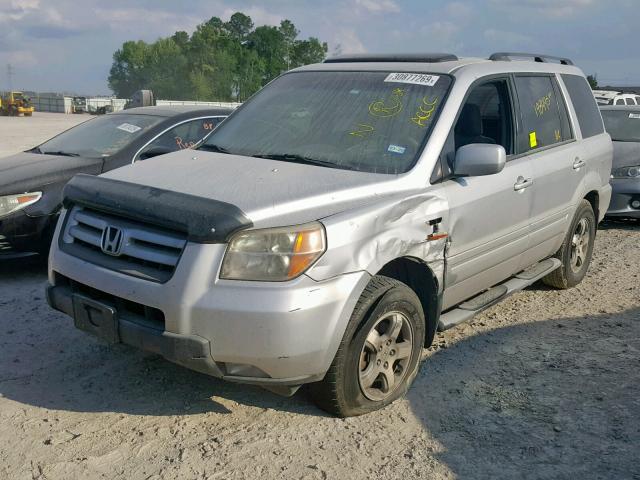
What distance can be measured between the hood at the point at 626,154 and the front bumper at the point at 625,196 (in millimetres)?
308

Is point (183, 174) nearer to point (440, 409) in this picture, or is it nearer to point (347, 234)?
point (347, 234)

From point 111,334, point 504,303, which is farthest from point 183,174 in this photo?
point 504,303

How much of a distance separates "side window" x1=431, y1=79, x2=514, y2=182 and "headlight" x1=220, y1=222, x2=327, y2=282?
3.69 ft

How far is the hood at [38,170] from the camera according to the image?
19.0 feet

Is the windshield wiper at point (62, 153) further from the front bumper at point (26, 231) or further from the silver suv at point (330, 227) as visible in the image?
the silver suv at point (330, 227)

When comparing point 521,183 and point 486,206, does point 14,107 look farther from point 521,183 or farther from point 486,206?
point 486,206

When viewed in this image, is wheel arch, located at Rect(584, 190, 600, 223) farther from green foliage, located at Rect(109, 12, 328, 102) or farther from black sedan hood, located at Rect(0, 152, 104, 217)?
green foliage, located at Rect(109, 12, 328, 102)

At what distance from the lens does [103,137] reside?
22.5 ft

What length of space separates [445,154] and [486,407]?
57.8 inches

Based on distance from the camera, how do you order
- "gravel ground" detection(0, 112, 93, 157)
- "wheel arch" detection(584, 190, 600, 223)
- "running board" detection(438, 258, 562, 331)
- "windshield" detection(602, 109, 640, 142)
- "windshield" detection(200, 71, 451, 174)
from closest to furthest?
"windshield" detection(200, 71, 451, 174) → "running board" detection(438, 258, 562, 331) → "wheel arch" detection(584, 190, 600, 223) → "windshield" detection(602, 109, 640, 142) → "gravel ground" detection(0, 112, 93, 157)

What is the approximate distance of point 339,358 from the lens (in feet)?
11.0

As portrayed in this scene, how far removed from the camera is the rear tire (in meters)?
5.86

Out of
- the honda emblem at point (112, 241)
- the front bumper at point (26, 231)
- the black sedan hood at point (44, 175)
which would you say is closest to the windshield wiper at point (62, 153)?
the black sedan hood at point (44, 175)

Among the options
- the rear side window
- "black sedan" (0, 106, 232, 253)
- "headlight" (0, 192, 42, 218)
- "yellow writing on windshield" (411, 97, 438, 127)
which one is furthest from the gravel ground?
"yellow writing on windshield" (411, 97, 438, 127)
